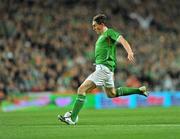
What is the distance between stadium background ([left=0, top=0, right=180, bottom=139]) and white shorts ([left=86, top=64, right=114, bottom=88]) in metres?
11.7

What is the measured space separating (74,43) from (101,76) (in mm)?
19448

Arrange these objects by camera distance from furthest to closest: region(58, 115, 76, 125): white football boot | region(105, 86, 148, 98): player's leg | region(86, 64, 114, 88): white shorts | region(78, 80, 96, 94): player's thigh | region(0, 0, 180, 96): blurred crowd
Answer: region(0, 0, 180, 96): blurred crowd, region(105, 86, 148, 98): player's leg, region(86, 64, 114, 88): white shorts, region(78, 80, 96, 94): player's thigh, region(58, 115, 76, 125): white football boot

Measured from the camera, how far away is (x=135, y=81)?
35594 mm

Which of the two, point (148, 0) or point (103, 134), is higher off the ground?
point (148, 0)

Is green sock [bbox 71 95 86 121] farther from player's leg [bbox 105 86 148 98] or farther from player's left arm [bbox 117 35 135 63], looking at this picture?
player's left arm [bbox 117 35 135 63]

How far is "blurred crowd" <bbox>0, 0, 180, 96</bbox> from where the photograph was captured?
33.0 metres

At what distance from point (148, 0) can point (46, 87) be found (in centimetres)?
1252

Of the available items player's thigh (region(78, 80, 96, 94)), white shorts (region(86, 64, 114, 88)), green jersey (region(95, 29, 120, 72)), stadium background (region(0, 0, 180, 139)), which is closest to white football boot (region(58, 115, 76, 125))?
player's thigh (region(78, 80, 96, 94))

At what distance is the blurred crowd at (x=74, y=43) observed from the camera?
33031 millimetres

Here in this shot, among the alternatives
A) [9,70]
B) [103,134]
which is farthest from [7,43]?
[103,134]

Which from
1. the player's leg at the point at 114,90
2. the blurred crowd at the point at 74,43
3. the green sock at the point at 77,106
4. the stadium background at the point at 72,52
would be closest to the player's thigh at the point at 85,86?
the green sock at the point at 77,106

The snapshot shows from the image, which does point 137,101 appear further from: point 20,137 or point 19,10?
point 20,137

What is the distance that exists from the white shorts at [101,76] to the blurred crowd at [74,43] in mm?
14780

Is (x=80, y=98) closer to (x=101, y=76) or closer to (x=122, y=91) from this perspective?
(x=101, y=76)
